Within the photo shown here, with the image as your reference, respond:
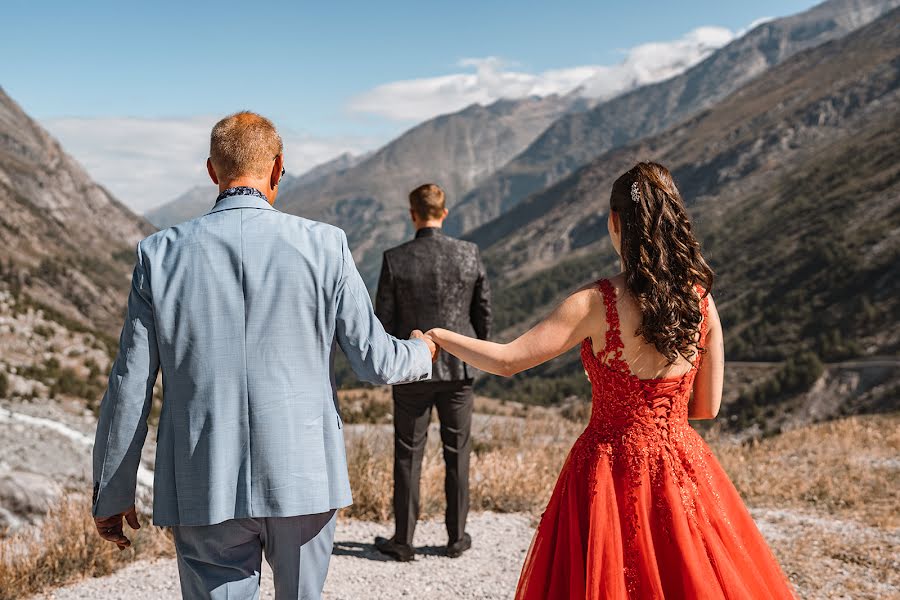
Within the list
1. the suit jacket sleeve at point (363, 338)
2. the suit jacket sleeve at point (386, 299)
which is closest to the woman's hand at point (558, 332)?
the suit jacket sleeve at point (363, 338)

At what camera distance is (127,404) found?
7.79ft

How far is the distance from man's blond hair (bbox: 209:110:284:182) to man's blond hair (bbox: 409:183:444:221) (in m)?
2.47

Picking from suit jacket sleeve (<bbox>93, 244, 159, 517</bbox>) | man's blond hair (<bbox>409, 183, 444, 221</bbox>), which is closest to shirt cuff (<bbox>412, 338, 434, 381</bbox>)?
suit jacket sleeve (<bbox>93, 244, 159, 517</bbox>)

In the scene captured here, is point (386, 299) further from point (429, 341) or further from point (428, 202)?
point (429, 341)

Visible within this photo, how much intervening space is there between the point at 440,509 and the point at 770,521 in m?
2.80

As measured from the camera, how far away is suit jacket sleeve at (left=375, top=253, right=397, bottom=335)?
496 centimetres

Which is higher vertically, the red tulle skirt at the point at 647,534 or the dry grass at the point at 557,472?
the red tulle skirt at the point at 647,534

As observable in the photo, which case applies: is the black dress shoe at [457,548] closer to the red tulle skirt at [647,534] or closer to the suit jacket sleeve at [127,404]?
the red tulle skirt at [647,534]

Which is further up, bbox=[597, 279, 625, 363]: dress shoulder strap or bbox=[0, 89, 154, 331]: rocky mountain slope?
bbox=[0, 89, 154, 331]: rocky mountain slope

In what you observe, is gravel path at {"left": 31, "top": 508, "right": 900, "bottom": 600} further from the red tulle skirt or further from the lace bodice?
the lace bodice

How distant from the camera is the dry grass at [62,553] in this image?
4512 millimetres

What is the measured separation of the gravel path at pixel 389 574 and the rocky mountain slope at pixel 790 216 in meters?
2.48

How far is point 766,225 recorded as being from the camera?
96.9 metres

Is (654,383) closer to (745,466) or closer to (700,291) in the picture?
(700,291)
